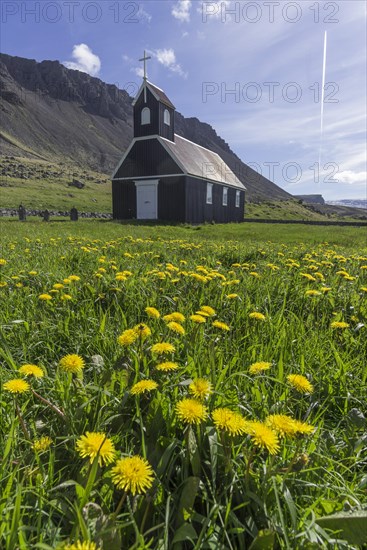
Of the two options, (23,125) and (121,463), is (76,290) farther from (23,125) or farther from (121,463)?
(23,125)

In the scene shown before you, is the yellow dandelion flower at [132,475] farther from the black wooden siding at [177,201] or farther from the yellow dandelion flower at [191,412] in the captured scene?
the black wooden siding at [177,201]

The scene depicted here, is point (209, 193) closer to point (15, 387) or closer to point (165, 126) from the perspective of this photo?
point (165, 126)

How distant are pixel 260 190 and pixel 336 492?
606 feet

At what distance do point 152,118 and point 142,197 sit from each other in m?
5.55

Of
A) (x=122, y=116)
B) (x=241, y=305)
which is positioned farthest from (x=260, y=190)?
(x=241, y=305)

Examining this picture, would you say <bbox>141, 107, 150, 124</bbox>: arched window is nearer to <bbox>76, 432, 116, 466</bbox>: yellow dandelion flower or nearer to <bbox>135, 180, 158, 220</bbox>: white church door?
<bbox>135, 180, 158, 220</bbox>: white church door

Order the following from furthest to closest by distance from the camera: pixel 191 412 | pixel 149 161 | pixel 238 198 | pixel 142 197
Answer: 1. pixel 238 198
2. pixel 142 197
3. pixel 149 161
4. pixel 191 412

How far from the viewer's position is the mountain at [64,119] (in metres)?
126

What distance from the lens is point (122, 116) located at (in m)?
187

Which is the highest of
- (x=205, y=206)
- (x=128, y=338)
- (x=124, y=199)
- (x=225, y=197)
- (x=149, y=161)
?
(x=149, y=161)

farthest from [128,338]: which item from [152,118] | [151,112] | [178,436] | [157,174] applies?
[151,112]

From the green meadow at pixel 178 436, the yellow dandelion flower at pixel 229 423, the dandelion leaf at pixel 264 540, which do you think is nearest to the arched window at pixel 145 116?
the green meadow at pixel 178 436

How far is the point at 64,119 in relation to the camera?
15375 cm

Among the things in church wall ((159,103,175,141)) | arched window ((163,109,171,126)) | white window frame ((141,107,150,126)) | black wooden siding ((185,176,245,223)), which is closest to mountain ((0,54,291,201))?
black wooden siding ((185,176,245,223))
